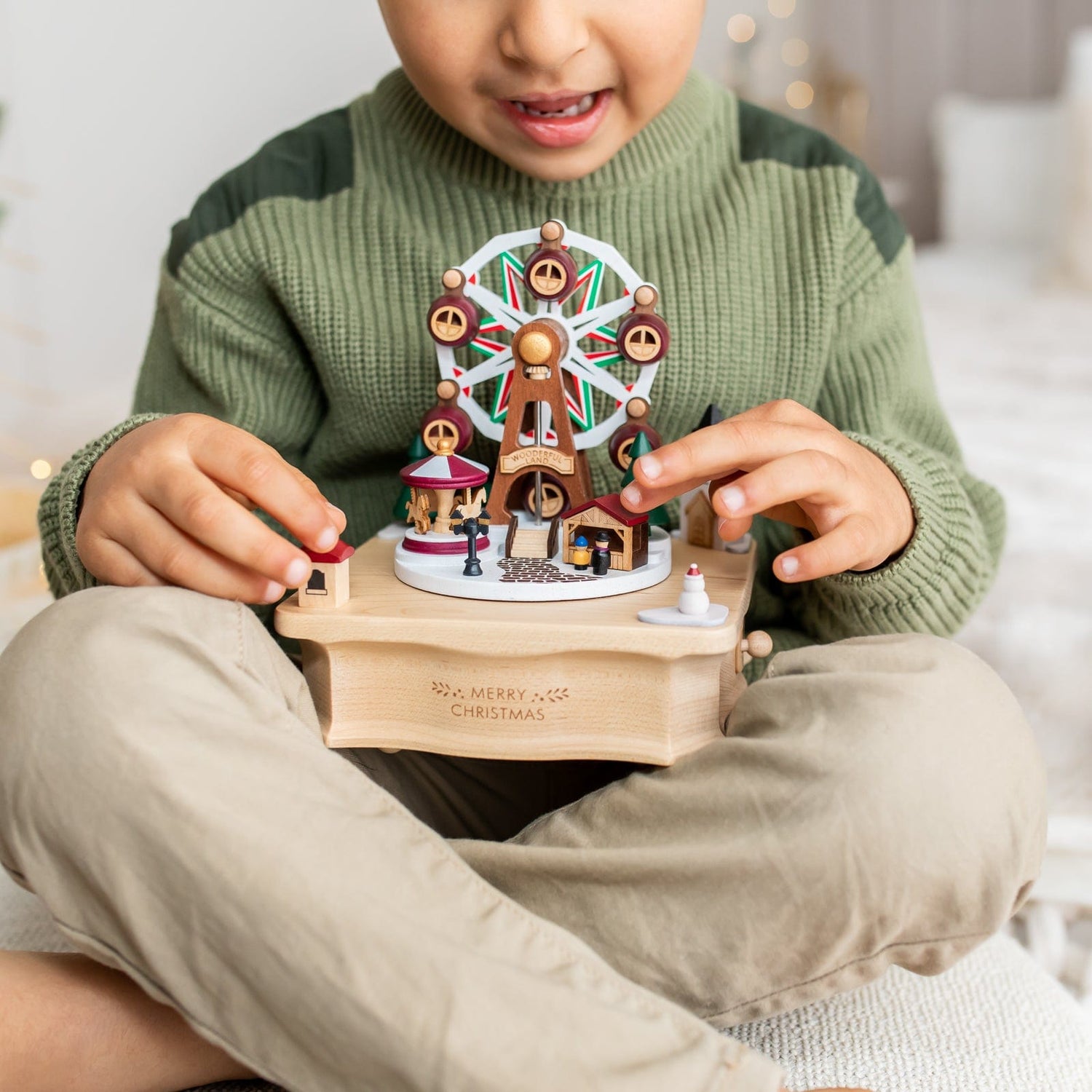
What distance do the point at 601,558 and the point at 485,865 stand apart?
165mm

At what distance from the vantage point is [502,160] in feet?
2.89

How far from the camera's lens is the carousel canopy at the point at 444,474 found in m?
0.71

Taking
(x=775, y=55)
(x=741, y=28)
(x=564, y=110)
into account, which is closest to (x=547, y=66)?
(x=564, y=110)

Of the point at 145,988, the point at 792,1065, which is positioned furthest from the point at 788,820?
the point at 145,988

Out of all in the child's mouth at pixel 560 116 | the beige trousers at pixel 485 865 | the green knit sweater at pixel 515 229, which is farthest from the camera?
the green knit sweater at pixel 515 229

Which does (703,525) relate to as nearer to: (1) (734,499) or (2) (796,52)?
(1) (734,499)

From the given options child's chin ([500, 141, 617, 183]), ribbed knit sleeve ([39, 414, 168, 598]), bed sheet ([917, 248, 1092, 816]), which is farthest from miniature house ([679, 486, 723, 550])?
bed sheet ([917, 248, 1092, 816])

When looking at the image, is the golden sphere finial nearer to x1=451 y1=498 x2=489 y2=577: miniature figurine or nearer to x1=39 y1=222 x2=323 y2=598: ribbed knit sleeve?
x1=451 y1=498 x2=489 y2=577: miniature figurine

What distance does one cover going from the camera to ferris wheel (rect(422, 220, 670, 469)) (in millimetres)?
716

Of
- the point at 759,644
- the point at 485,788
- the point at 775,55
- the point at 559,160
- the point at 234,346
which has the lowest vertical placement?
the point at 485,788

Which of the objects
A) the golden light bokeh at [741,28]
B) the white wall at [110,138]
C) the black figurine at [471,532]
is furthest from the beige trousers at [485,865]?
the golden light bokeh at [741,28]

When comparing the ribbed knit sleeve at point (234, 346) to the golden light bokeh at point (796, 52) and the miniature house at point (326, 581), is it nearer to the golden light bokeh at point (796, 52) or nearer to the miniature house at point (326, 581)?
the miniature house at point (326, 581)

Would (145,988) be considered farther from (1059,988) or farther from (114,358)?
(114,358)

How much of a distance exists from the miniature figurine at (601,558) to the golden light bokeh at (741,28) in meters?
2.13
